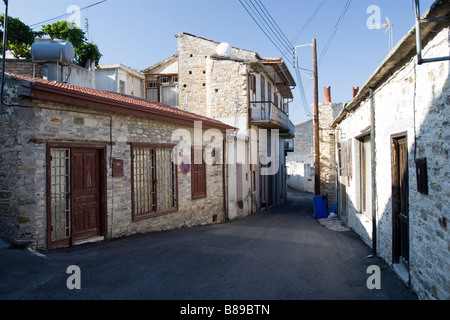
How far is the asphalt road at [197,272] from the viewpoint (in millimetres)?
4543

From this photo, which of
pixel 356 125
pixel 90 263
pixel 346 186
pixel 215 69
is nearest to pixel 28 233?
pixel 90 263

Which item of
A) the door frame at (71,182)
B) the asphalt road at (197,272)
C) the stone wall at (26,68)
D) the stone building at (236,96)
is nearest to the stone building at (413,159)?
the asphalt road at (197,272)

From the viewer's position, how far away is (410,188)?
4.91 meters

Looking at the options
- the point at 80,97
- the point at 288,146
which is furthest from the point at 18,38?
the point at 288,146

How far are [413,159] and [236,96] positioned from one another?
12.2m

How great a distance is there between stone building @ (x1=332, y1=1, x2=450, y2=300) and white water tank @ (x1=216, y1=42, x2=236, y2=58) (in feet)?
33.3

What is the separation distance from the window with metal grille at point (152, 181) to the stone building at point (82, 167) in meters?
0.03

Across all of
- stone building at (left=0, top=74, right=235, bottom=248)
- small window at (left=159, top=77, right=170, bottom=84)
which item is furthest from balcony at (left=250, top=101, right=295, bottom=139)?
stone building at (left=0, top=74, right=235, bottom=248)

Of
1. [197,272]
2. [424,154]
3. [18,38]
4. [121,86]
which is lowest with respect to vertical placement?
[197,272]

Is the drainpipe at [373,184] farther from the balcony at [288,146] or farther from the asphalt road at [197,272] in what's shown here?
the balcony at [288,146]

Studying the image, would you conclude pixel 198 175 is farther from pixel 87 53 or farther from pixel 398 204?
pixel 87 53

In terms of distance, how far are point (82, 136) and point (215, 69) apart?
10.8m

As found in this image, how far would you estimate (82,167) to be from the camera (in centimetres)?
728

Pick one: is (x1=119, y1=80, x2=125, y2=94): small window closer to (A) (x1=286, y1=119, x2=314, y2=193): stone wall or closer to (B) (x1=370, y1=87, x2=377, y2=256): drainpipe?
(B) (x1=370, y1=87, x2=377, y2=256): drainpipe
